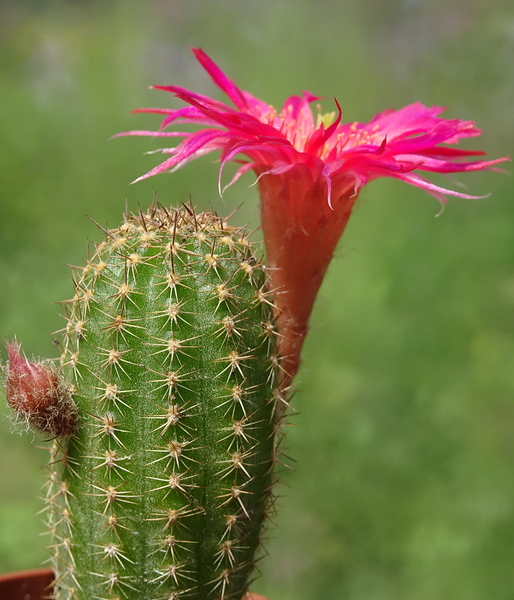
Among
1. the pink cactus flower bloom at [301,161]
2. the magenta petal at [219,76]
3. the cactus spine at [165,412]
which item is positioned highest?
the magenta petal at [219,76]

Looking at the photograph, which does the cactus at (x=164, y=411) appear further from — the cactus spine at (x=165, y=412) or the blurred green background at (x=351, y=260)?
the blurred green background at (x=351, y=260)

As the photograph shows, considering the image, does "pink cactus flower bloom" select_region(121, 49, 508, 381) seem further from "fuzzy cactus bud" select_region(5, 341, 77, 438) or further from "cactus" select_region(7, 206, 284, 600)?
"fuzzy cactus bud" select_region(5, 341, 77, 438)

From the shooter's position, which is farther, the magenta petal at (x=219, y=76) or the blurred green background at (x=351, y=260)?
the blurred green background at (x=351, y=260)

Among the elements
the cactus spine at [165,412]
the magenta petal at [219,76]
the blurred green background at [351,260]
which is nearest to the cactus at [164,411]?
the cactus spine at [165,412]

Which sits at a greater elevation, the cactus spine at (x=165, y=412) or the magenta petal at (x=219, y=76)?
the magenta petal at (x=219, y=76)

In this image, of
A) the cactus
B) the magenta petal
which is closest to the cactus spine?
the cactus

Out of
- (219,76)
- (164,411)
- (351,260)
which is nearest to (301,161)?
(219,76)
